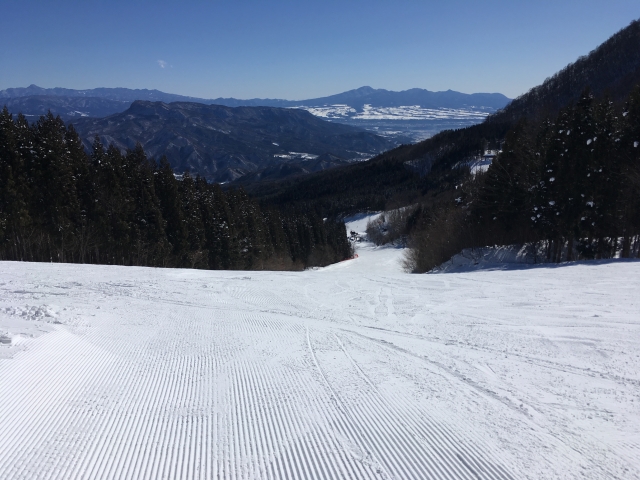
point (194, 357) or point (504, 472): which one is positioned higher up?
point (504, 472)

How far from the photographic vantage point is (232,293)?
13047mm

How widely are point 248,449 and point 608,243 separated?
25778 millimetres

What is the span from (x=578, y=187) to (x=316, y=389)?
2201 centimetres

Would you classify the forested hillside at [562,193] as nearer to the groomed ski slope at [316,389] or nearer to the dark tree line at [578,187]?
the dark tree line at [578,187]

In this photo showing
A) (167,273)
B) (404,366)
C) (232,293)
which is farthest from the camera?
(167,273)

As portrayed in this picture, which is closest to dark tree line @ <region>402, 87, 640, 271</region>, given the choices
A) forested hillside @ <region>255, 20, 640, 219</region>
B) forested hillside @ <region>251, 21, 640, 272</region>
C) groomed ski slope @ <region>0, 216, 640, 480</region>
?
forested hillside @ <region>251, 21, 640, 272</region>

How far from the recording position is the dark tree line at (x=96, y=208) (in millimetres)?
23016

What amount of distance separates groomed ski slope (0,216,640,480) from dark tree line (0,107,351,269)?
15.7m

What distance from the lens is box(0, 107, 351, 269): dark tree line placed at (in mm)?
23016

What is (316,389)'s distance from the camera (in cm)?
575

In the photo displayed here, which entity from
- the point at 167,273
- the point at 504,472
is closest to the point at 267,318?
the point at 504,472

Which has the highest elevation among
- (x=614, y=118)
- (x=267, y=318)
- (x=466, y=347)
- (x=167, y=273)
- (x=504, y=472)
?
(x=614, y=118)

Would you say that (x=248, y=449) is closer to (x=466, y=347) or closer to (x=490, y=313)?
(x=466, y=347)

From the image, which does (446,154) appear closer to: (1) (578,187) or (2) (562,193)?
(2) (562,193)
